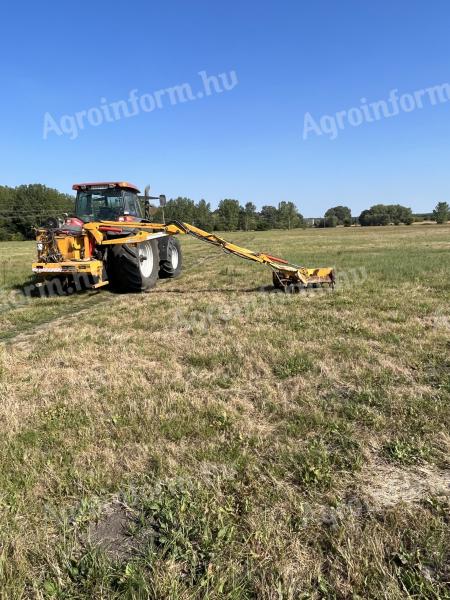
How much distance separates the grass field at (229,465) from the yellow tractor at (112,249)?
318 cm

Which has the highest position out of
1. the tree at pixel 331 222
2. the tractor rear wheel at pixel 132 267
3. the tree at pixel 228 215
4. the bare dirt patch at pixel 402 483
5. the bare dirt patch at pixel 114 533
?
the tree at pixel 228 215

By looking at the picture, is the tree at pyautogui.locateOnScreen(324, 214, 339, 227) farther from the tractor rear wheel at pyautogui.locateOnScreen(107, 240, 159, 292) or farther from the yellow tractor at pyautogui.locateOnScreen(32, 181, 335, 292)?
the tractor rear wheel at pyautogui.locateOnScreen(107, 240, 159, 292)

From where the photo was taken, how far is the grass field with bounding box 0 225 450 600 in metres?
1.86

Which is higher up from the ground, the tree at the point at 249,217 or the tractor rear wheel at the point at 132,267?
the tree at the point at 249,217

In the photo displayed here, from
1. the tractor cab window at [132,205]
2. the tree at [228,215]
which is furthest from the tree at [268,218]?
the tractor cab window at [132,205]

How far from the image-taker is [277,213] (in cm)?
10800

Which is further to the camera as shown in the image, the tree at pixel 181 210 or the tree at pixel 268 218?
the tree at pixel 268 218

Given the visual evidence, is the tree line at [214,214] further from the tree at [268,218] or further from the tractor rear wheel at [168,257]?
the tractor rear wheel at [168,257]

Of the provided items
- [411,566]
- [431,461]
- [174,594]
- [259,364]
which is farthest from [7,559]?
[259,364]

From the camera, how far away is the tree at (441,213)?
104m

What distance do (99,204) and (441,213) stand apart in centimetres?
11405

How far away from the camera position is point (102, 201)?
10156mm

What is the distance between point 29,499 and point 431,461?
254 cm

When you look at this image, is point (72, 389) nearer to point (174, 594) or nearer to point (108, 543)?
point (108, 543)
